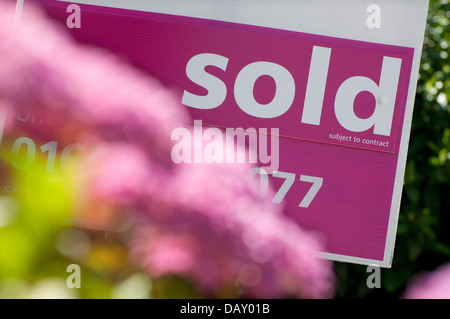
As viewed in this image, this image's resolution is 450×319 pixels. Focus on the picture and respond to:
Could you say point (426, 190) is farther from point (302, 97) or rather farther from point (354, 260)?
point (302, 97)

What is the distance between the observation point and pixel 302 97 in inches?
71.6

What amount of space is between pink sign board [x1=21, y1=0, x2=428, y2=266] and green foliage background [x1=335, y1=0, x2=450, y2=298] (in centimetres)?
84

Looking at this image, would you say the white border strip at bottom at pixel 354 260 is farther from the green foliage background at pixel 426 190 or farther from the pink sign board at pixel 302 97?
the green foliage background at pixel 426 190

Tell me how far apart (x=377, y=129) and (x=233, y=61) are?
0.54m

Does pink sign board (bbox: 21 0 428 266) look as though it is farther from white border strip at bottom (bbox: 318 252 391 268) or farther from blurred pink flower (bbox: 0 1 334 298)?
blurred pink flower (bbox: 0 1 334 298)

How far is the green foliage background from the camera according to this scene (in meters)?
2.59

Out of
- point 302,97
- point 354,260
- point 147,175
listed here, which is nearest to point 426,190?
point 354,260

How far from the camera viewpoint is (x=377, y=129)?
5.95 feet

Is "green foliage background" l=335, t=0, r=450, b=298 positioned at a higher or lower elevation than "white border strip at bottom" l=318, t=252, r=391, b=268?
higher

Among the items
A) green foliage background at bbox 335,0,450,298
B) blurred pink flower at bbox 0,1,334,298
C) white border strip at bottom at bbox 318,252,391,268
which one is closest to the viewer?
blurred pink flower at bbox 0,1,334,298

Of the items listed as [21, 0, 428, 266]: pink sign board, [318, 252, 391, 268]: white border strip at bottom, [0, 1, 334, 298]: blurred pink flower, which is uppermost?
[21, 0, 428, 266]: pink sign board

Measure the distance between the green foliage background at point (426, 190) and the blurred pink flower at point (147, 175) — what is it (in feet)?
6.88

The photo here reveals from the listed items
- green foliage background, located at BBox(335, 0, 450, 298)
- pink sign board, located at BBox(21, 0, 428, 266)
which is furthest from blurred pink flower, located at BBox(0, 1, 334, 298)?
green foliage background, located at BBox(335, 0, 450, 298)

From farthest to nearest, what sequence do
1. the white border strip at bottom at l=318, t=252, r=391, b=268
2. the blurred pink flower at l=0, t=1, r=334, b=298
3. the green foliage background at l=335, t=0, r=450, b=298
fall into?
the green foliage background at l=335, t=0, r=450, b=298, the white border strip at bottom at l=318, t=252, r=391, b=268, the blurred pink flower at l=0, t=1, r=334, b=298
